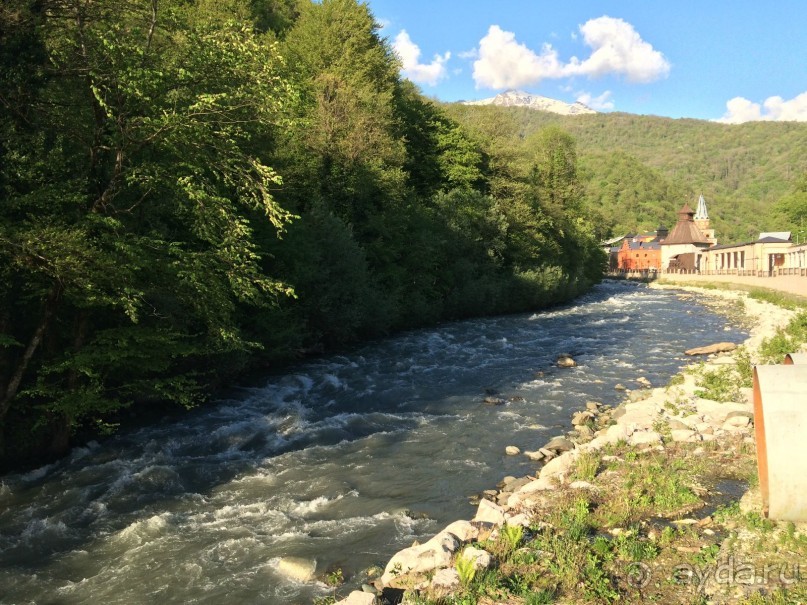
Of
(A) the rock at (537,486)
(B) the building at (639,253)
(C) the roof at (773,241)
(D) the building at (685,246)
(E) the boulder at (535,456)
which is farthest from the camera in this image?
(B) the building at (639,253)

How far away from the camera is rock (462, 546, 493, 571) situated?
671cm

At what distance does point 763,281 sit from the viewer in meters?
60.1

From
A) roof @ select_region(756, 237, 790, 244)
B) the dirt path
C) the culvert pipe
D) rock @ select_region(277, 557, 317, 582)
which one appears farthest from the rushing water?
roof @ select_region(756, 237, 790, 244)

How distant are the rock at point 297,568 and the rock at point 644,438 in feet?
23.0

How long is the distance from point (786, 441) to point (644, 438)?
5.17 metres

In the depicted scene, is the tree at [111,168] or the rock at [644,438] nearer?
the tree at [111,168]

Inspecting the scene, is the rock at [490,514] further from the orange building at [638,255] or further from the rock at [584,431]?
the orange building at [638,255]

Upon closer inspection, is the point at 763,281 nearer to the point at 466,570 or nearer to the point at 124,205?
the point at 124,205

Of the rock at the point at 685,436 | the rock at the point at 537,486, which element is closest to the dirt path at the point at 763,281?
the rock at the point at 685,436

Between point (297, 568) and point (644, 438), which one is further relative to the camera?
point (644, 438)

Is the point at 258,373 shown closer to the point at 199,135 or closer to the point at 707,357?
the point at 199,135

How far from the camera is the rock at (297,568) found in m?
8.43

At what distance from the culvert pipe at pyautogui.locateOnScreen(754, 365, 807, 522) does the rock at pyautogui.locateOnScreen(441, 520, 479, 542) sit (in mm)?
3764

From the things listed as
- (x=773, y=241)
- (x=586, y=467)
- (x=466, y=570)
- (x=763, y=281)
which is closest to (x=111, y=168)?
(x=466, y=570)
